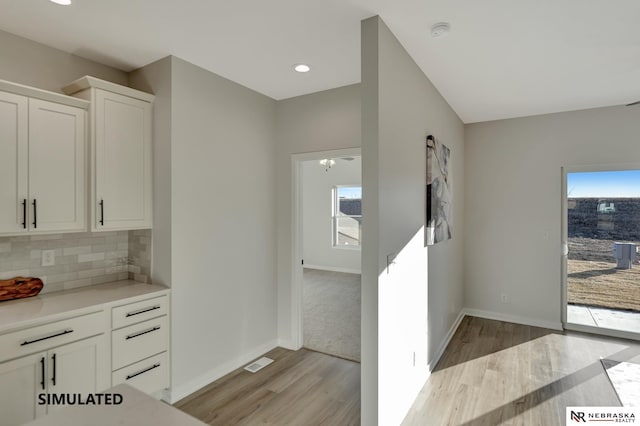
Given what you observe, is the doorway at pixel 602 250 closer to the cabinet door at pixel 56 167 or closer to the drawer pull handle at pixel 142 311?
the drawer pull handle at pixel 142 311

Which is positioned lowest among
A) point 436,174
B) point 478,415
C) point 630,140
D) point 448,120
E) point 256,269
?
point 478,415

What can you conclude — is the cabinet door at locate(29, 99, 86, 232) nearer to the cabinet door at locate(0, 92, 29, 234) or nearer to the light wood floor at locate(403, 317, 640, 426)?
the cabinet door at locate(0, 92, 29, 234)

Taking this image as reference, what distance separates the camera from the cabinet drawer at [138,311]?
2318 millimetres

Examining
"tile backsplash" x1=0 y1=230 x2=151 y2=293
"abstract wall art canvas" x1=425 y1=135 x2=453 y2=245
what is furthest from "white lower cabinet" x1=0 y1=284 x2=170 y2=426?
"abstract wall art canvas" x1=425 y1=135 x2=453 y2=245

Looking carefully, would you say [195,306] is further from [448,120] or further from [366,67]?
[448,120]

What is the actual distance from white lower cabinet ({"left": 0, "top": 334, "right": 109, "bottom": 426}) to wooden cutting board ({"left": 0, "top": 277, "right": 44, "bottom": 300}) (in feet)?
1.84

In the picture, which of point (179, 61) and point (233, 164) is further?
point (233, 164)

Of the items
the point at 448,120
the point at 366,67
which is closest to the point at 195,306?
the point at 366,67

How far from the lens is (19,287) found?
226 centimetres

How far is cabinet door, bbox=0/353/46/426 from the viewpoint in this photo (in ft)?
6.03

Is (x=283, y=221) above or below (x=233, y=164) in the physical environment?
below

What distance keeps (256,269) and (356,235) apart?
469 centimetres

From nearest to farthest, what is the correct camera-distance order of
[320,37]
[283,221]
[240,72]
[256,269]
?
[320,37] < [240,72] < [256,269] < [283,221]

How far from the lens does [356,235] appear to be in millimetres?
7883
